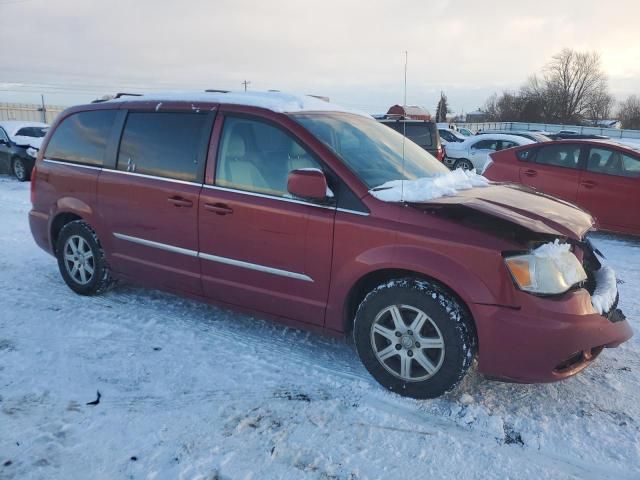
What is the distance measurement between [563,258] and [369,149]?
1.57m

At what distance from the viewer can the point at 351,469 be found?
2.60m

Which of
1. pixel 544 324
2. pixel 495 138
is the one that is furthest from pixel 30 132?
pixel 544 324

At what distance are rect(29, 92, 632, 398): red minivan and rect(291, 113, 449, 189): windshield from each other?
0.02 m

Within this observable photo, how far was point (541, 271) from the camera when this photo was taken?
288cm

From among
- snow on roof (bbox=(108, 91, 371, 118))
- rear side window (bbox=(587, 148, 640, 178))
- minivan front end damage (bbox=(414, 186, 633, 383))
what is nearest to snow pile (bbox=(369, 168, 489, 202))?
minivan front end damage (bbox=(414, 186, 633, 383))

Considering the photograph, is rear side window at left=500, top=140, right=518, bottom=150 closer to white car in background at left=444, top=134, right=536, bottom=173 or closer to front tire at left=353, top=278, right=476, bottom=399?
white car in background at left=444, top=134, right=536, bottom=173

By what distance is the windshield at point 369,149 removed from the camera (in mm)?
3566

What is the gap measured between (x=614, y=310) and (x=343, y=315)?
1679 mm

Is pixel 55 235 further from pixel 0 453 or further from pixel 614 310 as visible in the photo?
pixel 614 310

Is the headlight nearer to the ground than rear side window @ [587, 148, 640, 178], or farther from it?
nearer to the ground

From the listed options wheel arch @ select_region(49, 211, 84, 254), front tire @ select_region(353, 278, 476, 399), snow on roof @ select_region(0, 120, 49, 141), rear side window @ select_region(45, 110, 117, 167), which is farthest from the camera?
snow on roof @ select_region(0, 120, 49, 141)

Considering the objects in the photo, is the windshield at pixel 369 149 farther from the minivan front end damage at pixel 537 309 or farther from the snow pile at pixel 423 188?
the minivan front end damage at pixel 537 309

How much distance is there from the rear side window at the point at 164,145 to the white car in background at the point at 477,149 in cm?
1211

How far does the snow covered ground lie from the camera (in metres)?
2.63
